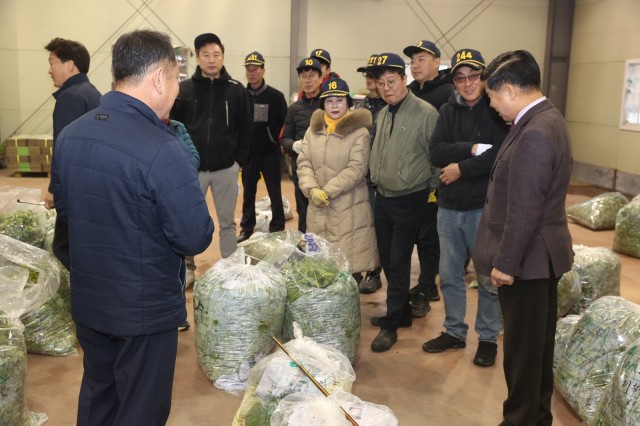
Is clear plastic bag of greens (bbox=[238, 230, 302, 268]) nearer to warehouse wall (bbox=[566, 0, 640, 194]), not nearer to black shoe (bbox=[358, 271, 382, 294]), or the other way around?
black shoe (bbox=[358, 271, 382, 294])

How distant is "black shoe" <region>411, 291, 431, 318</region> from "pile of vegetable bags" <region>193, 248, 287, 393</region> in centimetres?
140

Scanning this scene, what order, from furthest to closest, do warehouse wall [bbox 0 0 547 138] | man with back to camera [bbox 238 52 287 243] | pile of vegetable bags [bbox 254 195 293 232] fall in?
warehouse wall [bbox 0 0 547 138] → pile of vegetable bags [bbox 254 195 293 232] → man with back to camera [bbox 238 52 287 243]

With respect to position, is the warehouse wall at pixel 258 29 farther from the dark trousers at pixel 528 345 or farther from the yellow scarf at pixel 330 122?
the dark trousers at pixel 528 345

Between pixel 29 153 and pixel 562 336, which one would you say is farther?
pixel 29 153

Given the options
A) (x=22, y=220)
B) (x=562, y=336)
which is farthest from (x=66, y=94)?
(x=562, y=336)

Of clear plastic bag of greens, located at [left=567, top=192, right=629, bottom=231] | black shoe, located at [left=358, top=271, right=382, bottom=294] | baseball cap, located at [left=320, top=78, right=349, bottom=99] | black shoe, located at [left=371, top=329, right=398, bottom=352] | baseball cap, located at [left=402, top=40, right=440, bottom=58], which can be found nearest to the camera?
black shoe, located at [left=371, top=329, right=398, bottom=352]

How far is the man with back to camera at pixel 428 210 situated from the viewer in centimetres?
439

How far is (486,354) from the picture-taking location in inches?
142

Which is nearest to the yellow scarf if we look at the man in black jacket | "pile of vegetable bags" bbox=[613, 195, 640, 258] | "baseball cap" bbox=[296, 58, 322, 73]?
the man in black jacket

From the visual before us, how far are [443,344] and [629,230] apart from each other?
305 cm

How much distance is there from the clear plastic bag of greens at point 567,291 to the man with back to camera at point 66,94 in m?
2.96

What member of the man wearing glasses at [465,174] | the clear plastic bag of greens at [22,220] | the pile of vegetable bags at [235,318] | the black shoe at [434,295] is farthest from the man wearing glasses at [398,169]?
Answer: the clear plastic bag of greens at [22,220]

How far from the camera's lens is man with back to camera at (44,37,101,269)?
3.51m

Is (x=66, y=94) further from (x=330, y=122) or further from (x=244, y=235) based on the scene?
(x=244, y=235)
